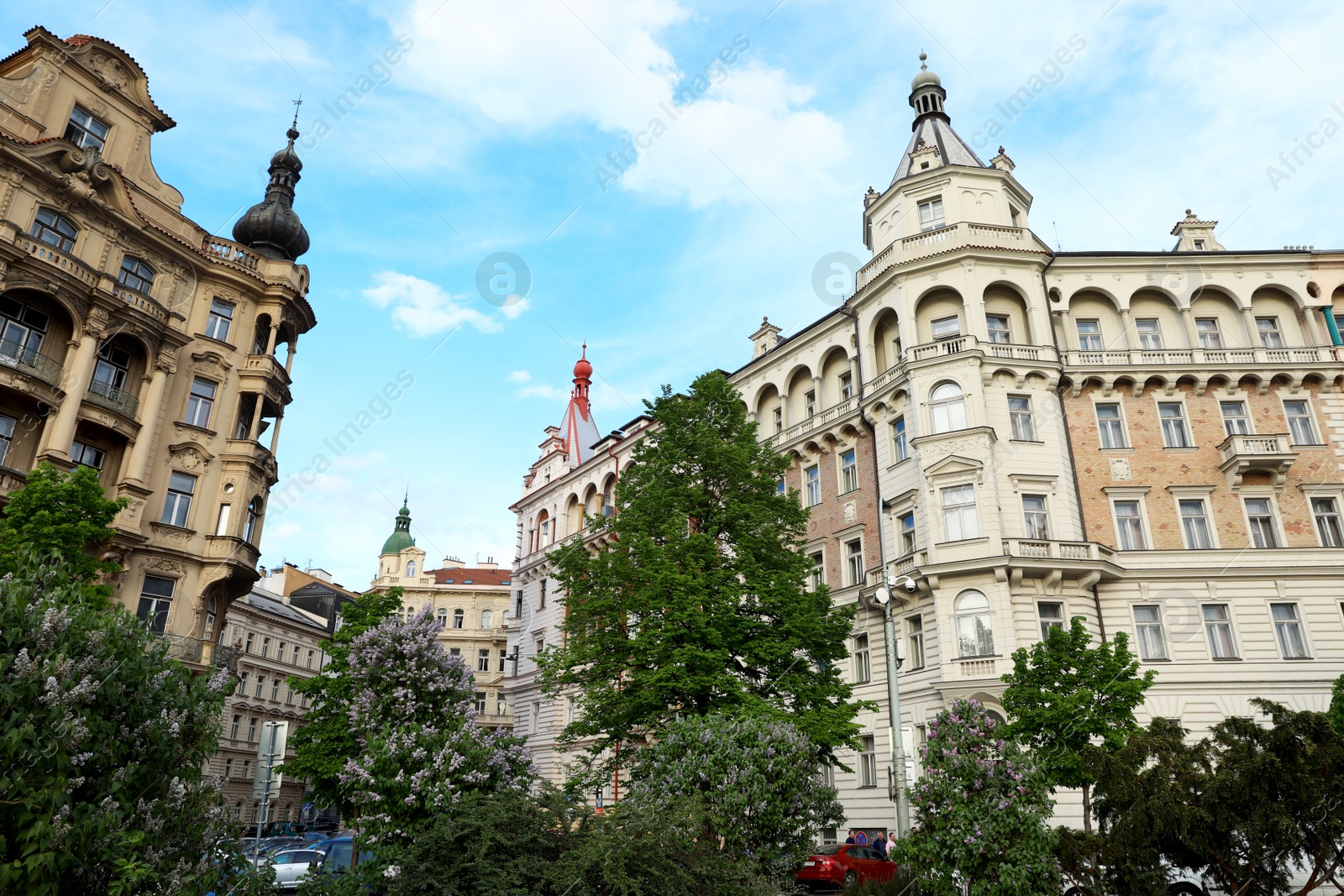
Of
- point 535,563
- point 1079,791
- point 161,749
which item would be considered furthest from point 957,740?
point 535,563

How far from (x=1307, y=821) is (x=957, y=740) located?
5.85m

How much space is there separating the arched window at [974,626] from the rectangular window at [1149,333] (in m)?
13.7

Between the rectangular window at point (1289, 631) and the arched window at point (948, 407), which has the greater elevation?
the arched window at point (948, 407)

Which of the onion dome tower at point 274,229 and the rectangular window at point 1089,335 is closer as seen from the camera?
the rectangular window at point 1089,335

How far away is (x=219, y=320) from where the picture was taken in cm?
3575

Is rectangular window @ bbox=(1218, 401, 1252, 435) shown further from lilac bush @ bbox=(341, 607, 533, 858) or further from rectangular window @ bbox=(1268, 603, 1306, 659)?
lilac bush @ bbox=(341, 607, 533, 858)

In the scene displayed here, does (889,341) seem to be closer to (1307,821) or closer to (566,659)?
(566,659)

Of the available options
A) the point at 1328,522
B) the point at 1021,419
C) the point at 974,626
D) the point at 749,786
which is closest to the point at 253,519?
the point at 749,786

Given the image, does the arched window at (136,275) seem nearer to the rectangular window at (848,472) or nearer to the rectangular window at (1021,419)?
the rectangular window at (848,472)

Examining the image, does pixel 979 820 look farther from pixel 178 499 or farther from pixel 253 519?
pixel 253 519

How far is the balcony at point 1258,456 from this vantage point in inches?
1242

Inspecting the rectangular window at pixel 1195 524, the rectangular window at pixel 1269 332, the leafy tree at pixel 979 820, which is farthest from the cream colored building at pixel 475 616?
the leafy tree at pixel 979 820

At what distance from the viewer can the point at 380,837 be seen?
50.8 ft

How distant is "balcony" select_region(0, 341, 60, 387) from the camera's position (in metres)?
27.4
